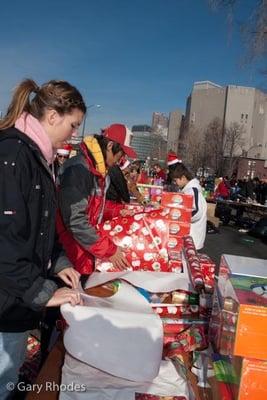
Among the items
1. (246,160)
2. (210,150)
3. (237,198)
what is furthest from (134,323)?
(246,160)

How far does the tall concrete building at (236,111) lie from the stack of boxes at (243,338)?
82.2 meters

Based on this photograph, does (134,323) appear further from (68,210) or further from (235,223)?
(235,223)

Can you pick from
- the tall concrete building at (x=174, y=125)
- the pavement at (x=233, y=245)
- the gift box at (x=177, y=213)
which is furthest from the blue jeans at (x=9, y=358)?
the tall concrete building at (x=174, y=125)

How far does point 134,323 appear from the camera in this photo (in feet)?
5.87

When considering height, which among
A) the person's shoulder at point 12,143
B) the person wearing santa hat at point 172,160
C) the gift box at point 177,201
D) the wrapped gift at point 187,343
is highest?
the person wearing santa hat at point 172,160

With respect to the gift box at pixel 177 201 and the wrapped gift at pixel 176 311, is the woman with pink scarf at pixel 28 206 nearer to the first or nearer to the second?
the wrapped gift at pixel 176 311

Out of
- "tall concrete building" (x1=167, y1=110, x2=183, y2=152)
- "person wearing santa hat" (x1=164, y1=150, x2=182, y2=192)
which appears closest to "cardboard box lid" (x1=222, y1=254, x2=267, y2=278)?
"person wearing santa hat" (x1=164, y1=150, x2=182, y2=192)

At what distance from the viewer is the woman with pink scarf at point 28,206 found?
168cm

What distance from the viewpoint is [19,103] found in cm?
194

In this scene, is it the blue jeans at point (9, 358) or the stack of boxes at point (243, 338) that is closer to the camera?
the stack of boxes at point (243, 338)

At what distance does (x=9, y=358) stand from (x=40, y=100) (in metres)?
1.11

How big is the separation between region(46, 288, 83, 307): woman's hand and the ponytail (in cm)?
71

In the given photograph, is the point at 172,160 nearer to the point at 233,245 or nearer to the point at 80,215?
the point at 80,215

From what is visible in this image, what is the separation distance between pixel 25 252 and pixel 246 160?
77211mm
